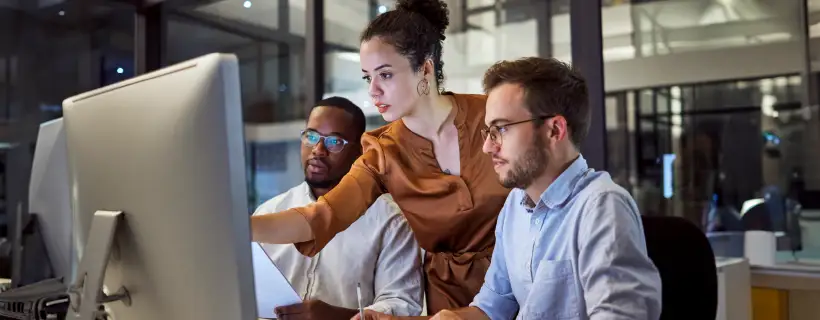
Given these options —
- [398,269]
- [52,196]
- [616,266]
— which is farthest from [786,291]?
[52,196]

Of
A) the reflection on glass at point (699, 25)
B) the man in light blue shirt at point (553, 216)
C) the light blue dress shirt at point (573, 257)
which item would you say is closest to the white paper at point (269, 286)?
the man in light blue shirt at point (553, 216)

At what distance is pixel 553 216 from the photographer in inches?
50.0

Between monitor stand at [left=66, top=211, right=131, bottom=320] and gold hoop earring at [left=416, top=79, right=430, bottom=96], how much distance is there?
790 millimetres

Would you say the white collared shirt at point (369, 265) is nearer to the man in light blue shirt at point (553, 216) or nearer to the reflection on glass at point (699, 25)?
the man in light blue shirt at point (553, 216)

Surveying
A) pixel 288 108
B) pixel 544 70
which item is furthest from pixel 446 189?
pixel 288 108

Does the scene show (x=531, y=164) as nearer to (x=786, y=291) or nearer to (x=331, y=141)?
(x=331, y=141)

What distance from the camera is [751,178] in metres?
4.28

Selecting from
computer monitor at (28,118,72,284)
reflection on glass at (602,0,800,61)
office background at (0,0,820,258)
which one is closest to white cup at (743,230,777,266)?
office background at (0,0,820,258)

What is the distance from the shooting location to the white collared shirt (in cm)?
171

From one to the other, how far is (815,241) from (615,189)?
109 inches

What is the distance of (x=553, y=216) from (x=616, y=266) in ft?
0.68

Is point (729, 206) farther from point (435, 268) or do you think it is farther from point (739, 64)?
point (435, 268)

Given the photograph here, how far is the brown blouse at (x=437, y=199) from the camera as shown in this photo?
157 cm

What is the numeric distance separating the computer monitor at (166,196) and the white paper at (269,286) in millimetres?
234
